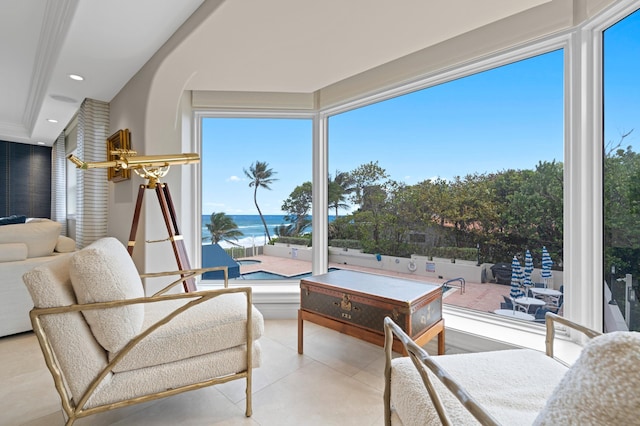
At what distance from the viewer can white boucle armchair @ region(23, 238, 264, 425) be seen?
1.18 m

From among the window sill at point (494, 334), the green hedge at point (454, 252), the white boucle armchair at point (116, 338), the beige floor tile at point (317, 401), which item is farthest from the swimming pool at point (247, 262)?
the window sill at point (494, 334)

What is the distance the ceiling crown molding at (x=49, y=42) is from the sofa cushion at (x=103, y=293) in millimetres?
1640

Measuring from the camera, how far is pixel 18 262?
2494 mm

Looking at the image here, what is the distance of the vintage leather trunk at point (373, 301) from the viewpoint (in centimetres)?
173

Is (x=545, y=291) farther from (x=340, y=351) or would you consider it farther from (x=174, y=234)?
(x=174, y=234)

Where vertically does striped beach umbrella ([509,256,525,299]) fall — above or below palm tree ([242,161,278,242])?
below

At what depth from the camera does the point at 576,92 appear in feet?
5.65

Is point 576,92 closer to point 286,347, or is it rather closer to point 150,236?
point 286,347

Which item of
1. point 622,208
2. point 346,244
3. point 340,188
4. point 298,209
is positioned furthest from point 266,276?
point 622,208

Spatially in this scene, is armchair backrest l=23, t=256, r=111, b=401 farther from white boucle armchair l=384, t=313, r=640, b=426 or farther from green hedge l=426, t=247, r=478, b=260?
green hedge l=426, t=247, r=478, b=260

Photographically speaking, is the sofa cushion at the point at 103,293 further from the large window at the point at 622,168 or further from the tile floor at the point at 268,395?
the large window at the point at 622,168

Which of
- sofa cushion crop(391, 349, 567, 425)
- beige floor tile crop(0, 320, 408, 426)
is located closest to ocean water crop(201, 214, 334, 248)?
beige floor tile crop(0, 320, 408, 426)

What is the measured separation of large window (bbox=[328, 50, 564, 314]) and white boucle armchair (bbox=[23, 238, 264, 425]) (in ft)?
4.97

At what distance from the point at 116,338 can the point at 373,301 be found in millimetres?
1291
